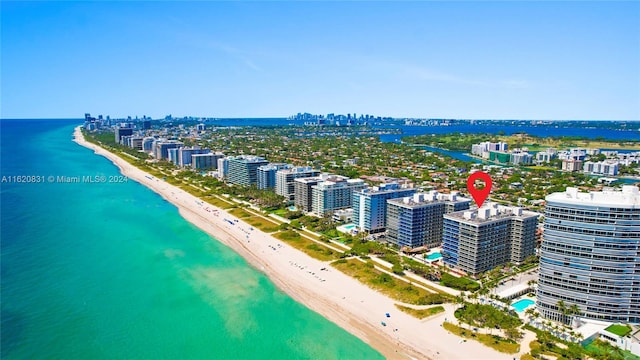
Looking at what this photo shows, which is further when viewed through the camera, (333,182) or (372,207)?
(333,182)

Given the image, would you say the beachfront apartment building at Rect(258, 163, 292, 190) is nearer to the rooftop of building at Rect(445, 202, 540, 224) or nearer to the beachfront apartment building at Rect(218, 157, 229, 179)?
the beachfront apartment building at Rect(218, 157, 229, 179)

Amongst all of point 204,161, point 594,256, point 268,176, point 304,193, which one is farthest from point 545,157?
point 594,256

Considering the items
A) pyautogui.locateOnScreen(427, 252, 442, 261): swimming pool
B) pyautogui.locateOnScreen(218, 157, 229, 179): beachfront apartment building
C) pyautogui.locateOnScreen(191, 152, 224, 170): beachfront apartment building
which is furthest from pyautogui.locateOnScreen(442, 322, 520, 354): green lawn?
pyautogui.locateOnScreen(191, 152, 224, 170): beachfront apartment building

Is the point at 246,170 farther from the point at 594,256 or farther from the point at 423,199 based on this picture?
the point at 594,256

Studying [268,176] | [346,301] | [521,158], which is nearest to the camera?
[346,301]

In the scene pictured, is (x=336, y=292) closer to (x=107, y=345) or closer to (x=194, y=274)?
(x=194, y=274)

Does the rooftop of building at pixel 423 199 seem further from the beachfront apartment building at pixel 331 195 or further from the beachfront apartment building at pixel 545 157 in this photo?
the beachfront apartment building at pixel 545 157
